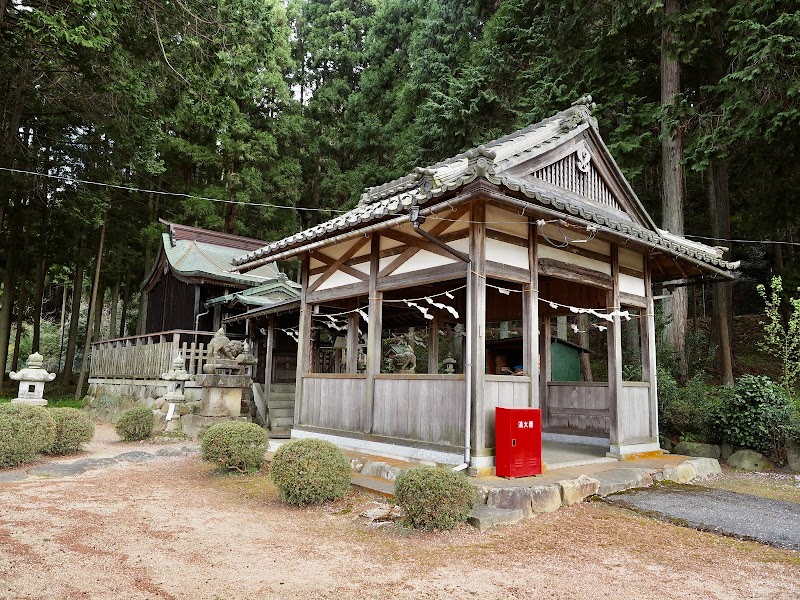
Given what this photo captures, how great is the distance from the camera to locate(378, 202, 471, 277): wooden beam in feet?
24.5

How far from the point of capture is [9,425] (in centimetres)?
851

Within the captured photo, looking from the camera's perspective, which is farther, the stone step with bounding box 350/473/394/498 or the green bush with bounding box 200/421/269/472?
the green bush with bounding box 200/421/269/472

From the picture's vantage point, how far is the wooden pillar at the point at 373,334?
8539mm

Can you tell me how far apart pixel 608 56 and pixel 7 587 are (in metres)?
17.2

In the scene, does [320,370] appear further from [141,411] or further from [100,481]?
[100,481]

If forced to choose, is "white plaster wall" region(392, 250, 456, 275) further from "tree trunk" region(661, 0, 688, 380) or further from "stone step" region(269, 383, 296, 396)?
"stone step" region(269, 383, 296, 396)

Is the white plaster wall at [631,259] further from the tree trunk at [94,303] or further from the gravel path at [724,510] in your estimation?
the tree trunk at [94,303]

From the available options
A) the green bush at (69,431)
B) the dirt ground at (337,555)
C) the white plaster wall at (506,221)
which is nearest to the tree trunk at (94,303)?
the green bush at (69,431)

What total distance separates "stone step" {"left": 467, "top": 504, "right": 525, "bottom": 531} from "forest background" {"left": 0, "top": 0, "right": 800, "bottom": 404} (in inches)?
359

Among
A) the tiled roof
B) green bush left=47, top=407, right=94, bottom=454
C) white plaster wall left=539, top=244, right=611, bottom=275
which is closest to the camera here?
the tiled roof

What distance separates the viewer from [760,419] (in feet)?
31.3

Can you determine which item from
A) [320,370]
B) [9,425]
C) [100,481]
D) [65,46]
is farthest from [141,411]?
[65,46]

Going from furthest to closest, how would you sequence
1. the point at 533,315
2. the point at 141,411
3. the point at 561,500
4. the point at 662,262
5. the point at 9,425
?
the point at 141,411 → the point at 662,262 → the point at 9,425 → the point at 533,315 → the point at 561,500

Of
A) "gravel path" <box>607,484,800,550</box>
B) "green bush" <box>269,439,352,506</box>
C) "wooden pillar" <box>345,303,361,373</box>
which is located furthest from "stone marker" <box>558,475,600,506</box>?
"wooden pillar" <box>345,303,361,373</box>
